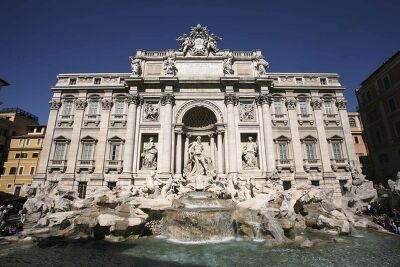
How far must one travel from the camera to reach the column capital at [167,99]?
24.7m

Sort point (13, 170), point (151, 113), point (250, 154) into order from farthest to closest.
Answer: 1. point (13, 170)
2. point (151, 113)
3. point (250, 154)

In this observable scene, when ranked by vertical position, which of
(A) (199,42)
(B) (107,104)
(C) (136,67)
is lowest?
(B) (107,104)

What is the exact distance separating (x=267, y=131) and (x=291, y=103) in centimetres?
531

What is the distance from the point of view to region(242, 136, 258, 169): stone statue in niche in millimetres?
23766

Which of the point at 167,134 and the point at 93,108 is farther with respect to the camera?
the point at 93,108

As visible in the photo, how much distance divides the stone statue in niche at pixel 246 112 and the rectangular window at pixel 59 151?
64.9 ft

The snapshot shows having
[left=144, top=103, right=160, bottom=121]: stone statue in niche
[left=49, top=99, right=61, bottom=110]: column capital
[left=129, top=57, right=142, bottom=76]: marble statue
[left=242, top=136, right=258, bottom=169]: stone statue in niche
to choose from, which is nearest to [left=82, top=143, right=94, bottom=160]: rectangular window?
[left=49, top=99, right=61, bottom=110]: column capital

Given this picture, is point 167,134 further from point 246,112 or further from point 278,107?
point 278,107

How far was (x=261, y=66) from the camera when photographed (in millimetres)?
26438

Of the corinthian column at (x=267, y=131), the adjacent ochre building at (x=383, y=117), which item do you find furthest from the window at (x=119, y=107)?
the adjacent ochre building at (x=383, y=117)

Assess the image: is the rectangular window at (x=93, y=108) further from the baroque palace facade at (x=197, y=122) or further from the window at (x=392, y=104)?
the window at (x=392, y=104)

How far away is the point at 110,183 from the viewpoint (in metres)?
23.3

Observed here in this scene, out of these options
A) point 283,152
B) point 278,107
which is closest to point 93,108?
point 278,107

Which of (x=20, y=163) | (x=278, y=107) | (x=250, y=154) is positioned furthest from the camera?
(x=20, y=163)
